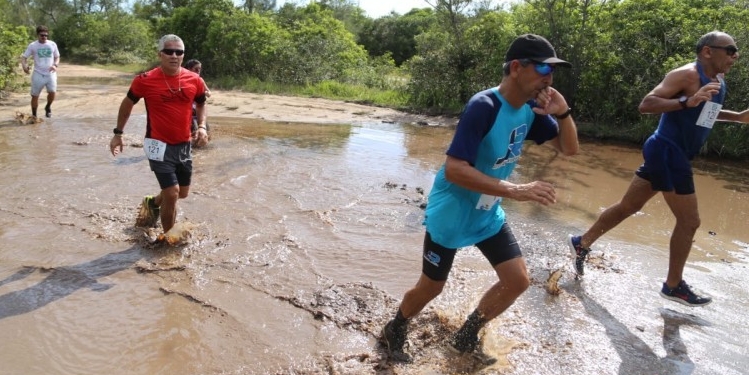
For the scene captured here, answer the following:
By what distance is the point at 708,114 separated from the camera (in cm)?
411

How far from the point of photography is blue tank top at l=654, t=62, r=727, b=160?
162 inches

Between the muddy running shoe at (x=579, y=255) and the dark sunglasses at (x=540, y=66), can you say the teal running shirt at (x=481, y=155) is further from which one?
the muddy running shoe at (x=579, y=255)

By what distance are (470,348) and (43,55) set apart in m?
11.5

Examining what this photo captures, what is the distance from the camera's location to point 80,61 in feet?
116

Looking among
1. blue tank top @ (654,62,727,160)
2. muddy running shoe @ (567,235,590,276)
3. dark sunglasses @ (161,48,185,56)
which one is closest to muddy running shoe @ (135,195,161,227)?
dark sunglasses @ (161,48,185,56)

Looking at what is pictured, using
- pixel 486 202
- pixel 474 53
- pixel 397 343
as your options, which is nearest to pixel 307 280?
pixel 397 343

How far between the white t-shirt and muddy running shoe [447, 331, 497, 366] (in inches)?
438

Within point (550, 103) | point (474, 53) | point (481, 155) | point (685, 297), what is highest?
point (474, 53)

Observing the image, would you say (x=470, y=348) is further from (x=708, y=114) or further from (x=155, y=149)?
(x=155, y=149)

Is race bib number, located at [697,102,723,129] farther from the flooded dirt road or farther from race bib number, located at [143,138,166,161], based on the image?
race bib number, located at [143,138,166,161]


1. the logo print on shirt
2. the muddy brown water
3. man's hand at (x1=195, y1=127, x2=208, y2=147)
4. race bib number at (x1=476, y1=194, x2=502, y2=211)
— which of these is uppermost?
the logo print on shirt

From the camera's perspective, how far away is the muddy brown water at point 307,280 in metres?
3.54

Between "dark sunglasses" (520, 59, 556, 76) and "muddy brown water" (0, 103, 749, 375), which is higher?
"dark sunglasses" (520, 59, 556, 76)

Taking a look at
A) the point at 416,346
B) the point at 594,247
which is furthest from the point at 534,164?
the point at 416,346
